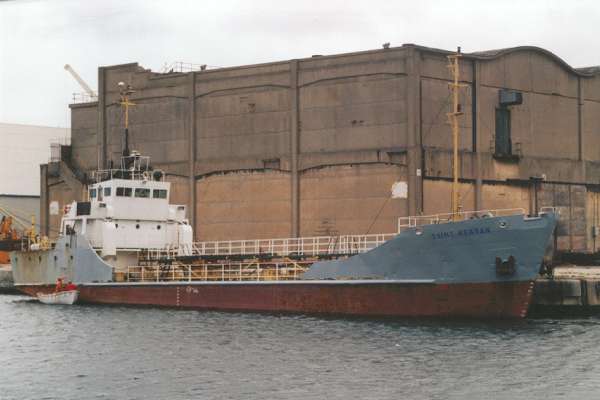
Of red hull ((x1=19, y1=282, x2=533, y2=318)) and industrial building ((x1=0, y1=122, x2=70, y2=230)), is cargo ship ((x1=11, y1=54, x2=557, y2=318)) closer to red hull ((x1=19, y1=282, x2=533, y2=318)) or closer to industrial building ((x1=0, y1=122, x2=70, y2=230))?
red hull ((x1=19, y1=282, x2=533, y2=318))

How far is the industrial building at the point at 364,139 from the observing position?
55344 mm

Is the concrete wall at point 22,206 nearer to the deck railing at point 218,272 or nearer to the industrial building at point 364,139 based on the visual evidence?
the industrial building at point 364,139

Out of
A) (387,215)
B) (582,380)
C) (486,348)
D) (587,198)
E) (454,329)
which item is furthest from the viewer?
(587,198)

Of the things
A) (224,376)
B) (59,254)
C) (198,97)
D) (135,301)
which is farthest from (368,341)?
(198,97)

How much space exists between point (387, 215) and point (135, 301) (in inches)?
617

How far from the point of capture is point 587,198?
208 ft

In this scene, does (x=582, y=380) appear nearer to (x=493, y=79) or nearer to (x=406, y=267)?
(x=406, y=267)

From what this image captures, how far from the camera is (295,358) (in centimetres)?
2977

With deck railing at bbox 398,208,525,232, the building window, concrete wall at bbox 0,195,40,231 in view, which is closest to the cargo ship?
deck railing at bbox 398,208,525,232

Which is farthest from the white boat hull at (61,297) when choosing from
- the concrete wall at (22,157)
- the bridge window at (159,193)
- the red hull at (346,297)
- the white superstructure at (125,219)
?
the concrete wall at (22,157)

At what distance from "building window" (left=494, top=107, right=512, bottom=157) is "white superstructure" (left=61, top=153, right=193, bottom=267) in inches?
797

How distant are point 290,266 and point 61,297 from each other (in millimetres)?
11293

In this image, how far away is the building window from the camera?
59438mm

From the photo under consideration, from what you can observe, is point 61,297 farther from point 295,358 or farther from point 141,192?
point 295,358
